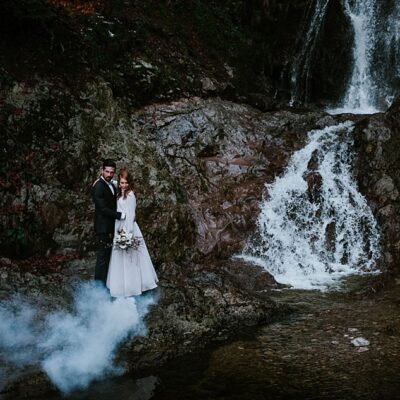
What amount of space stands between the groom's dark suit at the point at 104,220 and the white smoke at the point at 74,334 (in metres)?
0.42

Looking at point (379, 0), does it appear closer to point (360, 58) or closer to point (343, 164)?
point (360, 58)

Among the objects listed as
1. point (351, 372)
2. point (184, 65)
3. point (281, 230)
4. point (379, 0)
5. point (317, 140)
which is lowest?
point (351, 372)

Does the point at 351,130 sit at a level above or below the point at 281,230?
above

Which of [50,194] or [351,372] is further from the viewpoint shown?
[50,194]

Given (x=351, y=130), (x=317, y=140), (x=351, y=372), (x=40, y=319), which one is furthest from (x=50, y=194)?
(x=351, y=130)

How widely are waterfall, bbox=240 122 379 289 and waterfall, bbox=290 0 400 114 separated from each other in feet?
16.2

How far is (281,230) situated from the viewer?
11.0 metres

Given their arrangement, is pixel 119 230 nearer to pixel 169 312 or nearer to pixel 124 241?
pixel 124 241

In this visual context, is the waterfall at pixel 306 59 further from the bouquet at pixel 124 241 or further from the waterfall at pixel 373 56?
the bouquet at pixel 124 241

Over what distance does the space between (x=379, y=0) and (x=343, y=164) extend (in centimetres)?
927

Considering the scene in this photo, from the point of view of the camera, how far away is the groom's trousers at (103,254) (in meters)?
6.36

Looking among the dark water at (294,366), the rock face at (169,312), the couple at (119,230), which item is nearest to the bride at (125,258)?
the couple at (119,230)

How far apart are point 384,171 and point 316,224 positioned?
221 cm

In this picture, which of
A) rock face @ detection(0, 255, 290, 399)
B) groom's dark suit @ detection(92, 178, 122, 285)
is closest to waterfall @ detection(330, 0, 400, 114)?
rock face @ detection(0, 255, 290, 399)
